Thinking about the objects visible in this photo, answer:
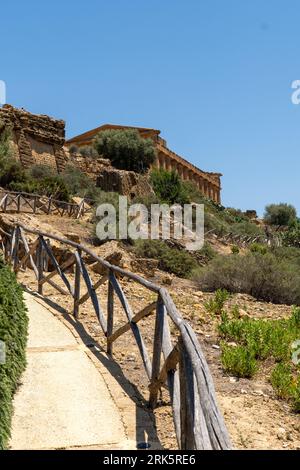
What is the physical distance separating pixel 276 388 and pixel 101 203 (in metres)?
20.0

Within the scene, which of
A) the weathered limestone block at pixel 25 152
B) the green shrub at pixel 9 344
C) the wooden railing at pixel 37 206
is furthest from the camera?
the weathered limestone block at pixel 25 152

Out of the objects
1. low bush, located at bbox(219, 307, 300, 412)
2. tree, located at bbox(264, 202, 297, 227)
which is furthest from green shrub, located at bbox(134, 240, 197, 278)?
tree, located at bbox(264, 202, 297, 227)

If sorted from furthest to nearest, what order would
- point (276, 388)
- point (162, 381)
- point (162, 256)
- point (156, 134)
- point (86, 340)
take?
point (156, 134)
point (162, 256)
point (86, 340)
point (276, 388)
point (162, 381)

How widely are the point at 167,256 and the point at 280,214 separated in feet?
→ 160

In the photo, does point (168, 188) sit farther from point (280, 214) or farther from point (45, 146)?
point (280, 214)

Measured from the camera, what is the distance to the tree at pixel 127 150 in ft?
142

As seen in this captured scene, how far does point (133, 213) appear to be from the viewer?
24.6 m

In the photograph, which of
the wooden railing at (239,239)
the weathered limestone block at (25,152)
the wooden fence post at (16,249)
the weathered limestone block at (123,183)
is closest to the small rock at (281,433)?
the wooden fence post at (16,249)

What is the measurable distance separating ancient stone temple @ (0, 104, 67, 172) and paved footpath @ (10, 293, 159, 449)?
93.6 feet

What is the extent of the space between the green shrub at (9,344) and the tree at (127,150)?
3700cm

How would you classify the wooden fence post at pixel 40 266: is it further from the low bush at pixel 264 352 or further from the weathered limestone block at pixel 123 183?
the weathered limestone block at pixel 123 183

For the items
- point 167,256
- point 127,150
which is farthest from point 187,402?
point 127,150
